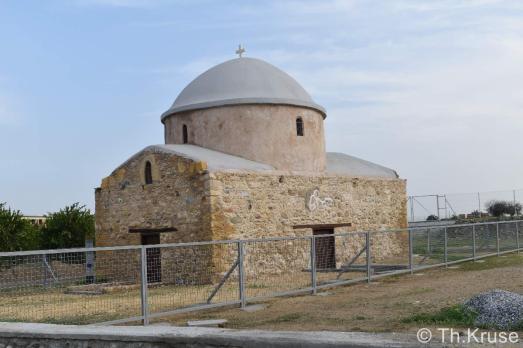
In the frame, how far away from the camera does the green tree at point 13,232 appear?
2383 centimetres

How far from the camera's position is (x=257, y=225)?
1738cm

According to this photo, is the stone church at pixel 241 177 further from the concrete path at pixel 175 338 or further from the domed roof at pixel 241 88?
the concrete path at pixel 175 338

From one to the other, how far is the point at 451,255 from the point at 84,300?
39.8ft

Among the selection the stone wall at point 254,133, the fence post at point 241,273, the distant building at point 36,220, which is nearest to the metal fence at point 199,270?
the fence post at point 241,273

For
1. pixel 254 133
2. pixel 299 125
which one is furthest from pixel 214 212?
pixel 299 125

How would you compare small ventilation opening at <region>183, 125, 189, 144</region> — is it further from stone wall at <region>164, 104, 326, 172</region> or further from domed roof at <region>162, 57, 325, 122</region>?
domed roof at <region>162, 57, 325, 122</region>

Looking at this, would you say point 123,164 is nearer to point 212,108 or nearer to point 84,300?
point 212,108

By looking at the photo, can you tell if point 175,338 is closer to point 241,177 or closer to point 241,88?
point 241,177

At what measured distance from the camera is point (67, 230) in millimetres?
27000

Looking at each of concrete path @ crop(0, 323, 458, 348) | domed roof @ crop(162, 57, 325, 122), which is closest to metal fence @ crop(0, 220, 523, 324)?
concrete path @ crop(0, 323, 458, 348)

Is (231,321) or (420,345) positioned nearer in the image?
(420,345)

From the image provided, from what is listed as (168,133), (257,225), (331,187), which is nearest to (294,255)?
(257,225)

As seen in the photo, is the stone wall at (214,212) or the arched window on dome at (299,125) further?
the arched window on dome at (299,125)

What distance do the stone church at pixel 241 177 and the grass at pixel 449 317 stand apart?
8431mm
